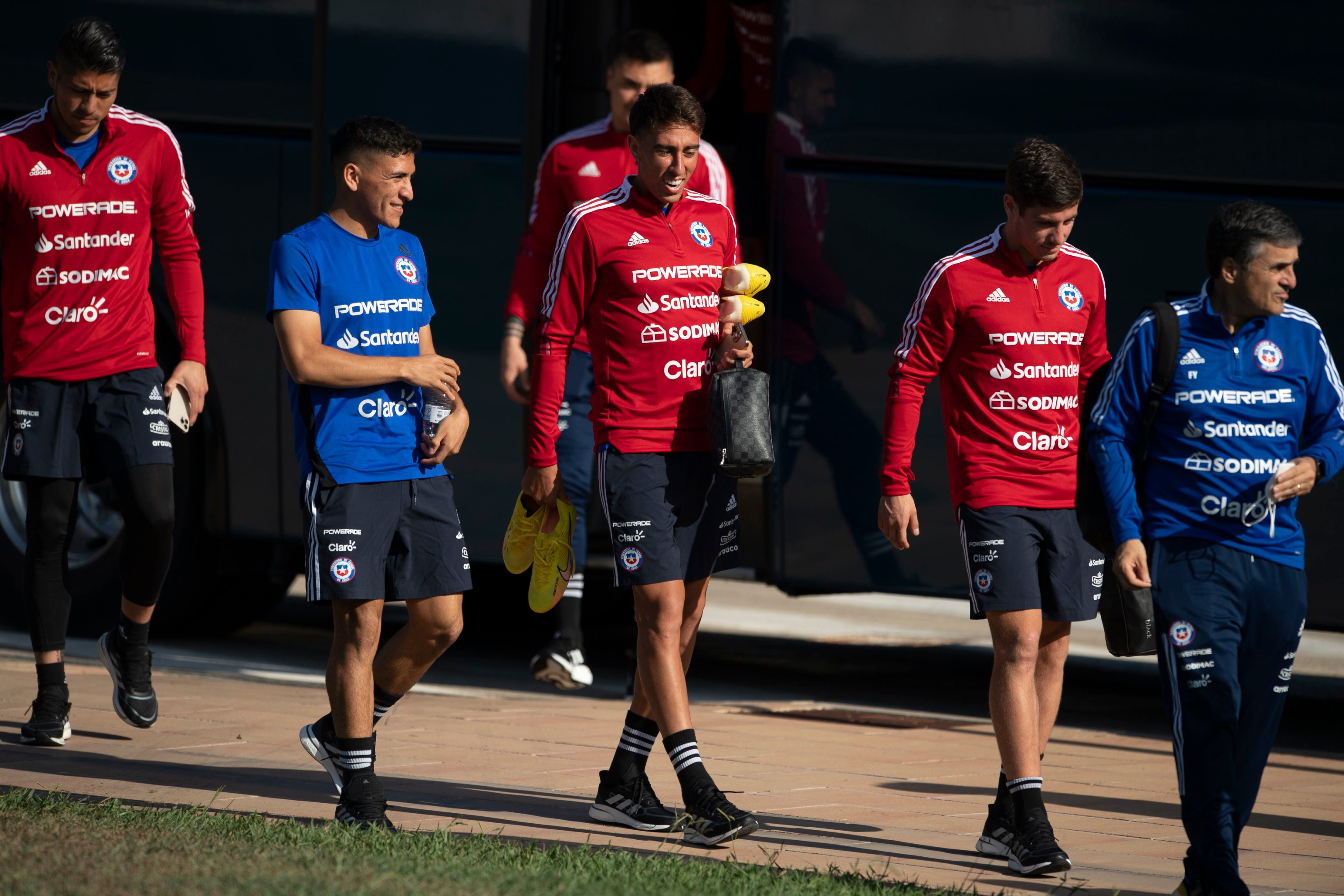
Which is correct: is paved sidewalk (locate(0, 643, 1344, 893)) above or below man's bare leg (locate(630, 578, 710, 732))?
below

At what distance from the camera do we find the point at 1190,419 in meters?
4.63

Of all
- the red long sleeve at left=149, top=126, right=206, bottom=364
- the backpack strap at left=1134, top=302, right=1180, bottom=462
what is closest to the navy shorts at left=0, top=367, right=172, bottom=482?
the red long sleeve at left=149, top=126, right=206, bottom=364

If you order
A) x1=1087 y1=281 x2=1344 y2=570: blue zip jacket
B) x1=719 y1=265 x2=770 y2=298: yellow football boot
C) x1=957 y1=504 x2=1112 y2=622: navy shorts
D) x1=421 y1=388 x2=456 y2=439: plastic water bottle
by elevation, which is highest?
x1=719 y1=265 x2=770 y2=298: yellow football boot

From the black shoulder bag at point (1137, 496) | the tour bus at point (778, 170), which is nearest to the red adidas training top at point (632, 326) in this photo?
the black shoulder bag at point (1137, 496)

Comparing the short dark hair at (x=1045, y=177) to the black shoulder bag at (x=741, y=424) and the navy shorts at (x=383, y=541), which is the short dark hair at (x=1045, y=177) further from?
the navy shorts at (x=383, y=541)

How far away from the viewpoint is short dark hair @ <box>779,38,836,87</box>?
7.66 meters

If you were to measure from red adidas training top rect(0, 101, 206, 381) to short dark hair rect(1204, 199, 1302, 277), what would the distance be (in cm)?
356

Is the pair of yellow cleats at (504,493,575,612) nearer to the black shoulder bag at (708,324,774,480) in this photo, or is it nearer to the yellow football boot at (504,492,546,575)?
the yellow football boot at (504,492,546,575)

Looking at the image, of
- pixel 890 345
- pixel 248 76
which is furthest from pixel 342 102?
pixel 890 345

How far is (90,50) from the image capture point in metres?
6.21

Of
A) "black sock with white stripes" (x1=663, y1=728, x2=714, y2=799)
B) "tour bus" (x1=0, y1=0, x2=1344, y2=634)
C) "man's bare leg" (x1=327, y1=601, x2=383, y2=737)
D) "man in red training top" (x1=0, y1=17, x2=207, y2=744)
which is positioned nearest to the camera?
"man's bare leg" (x1=327, y1=601, x2=383, y2=737)

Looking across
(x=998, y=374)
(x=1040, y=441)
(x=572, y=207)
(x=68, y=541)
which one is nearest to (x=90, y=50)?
(x=68, y=541)

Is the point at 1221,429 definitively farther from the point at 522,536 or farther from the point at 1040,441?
the point at 522,536

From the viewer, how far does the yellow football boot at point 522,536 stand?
5797 mm
